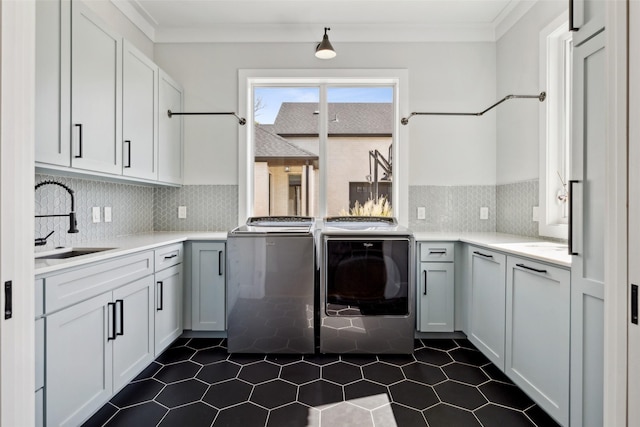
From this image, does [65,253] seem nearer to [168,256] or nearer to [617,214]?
[168,256]

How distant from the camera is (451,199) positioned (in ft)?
10.5

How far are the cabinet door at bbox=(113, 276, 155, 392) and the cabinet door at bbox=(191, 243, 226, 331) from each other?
48 centimetres

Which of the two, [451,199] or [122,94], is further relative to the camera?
[451,199]

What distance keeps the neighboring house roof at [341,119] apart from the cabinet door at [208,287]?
1.31 m

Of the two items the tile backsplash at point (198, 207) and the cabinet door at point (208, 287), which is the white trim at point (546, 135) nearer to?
the cabinet door at point (208, 287)

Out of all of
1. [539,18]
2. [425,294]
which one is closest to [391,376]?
[425,294]

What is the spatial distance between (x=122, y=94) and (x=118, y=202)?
85cm

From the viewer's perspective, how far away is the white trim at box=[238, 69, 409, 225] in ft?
10.4

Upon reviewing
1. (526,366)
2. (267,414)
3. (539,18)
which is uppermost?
(539,18)

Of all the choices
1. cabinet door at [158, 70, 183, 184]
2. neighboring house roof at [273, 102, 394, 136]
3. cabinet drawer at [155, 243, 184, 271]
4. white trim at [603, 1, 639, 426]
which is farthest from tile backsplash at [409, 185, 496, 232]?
white trim at [603, 1, 639, 426]

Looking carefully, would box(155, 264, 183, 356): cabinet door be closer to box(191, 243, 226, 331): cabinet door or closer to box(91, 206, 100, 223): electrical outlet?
box(191, 243, 226, 331): cabinet door

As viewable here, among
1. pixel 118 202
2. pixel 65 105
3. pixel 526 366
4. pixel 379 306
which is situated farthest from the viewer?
pixel 118 202

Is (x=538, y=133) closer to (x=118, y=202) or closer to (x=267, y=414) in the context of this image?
(x=267, y=414)

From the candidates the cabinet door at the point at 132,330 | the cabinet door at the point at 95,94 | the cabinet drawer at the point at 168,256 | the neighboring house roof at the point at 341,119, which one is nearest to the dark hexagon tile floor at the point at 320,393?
the cabinet door at the point at 132,330
